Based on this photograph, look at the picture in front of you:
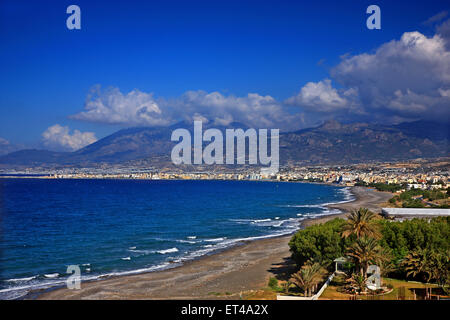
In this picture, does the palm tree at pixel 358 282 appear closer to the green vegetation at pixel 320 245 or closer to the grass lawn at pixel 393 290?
the grass lawn at pixel 393 290

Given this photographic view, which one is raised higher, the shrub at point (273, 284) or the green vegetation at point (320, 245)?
the green vegetation at point (320, 245)

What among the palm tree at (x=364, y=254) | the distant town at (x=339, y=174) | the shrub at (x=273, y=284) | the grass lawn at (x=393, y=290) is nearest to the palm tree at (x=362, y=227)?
the palm tree at (x=364, y=254)

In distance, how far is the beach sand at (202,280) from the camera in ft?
60.2

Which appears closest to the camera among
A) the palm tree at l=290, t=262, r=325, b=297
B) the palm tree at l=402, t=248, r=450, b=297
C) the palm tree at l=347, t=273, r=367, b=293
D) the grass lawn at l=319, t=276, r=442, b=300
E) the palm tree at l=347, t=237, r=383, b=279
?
the grass lawn at l=319, t=276, r=442, b=300

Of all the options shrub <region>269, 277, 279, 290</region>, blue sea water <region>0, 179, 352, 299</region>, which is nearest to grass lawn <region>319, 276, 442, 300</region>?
shrub <region>269, 277, 279, 290</region>

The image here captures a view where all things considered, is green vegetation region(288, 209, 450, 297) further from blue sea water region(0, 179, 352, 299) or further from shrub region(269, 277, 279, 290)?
blue sea water region(0, 179, 352, 299)

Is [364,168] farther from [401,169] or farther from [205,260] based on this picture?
[205,260]

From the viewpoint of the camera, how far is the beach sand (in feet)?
60.2

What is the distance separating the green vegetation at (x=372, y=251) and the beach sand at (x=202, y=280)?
3.12 meters

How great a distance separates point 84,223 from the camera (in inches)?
1804

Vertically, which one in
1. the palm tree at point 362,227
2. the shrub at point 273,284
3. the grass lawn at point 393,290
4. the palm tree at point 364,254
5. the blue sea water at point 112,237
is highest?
the palm tree at point 362,227

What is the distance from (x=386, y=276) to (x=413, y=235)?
350 centimetres

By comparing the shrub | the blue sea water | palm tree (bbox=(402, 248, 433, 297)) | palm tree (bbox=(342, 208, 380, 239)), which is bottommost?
the blue sea water
